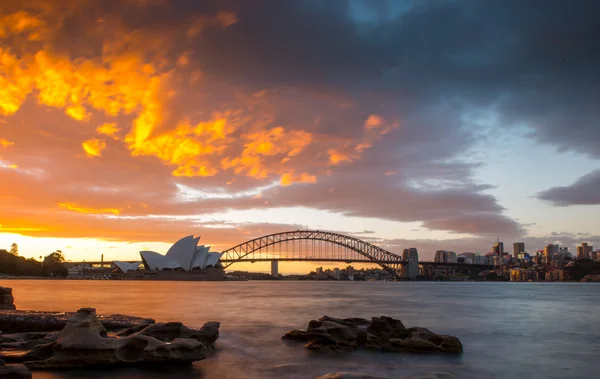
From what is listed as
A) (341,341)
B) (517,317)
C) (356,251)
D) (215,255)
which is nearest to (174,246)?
(215,255)

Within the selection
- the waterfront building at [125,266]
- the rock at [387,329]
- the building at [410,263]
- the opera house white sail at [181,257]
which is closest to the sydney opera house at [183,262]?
the opera house white sail at [181,257]

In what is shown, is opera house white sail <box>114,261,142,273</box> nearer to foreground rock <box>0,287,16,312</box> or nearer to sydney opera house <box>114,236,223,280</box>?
sydney opera house <box>114,236,223,280</box>

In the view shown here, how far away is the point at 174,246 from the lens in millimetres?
130500

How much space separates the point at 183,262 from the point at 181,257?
77.0 inches

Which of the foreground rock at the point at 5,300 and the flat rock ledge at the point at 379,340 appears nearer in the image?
the flat rock ledge at the point at 379,340

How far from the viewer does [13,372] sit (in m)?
9.66

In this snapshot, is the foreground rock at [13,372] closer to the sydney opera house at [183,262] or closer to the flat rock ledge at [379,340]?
the flat rock ledge at [379,340]

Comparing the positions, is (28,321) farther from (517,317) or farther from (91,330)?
(517,317)

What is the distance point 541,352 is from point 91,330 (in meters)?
16.7

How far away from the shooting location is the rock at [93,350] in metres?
12.0

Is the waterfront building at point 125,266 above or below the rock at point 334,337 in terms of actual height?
below

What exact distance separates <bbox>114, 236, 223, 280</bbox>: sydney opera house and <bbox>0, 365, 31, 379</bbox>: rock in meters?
121

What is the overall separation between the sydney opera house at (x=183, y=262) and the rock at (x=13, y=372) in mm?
121047

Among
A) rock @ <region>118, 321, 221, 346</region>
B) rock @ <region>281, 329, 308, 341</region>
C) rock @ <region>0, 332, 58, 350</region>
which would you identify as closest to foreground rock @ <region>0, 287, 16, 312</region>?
rock @ <region>0, 332, 58, 350</region>
